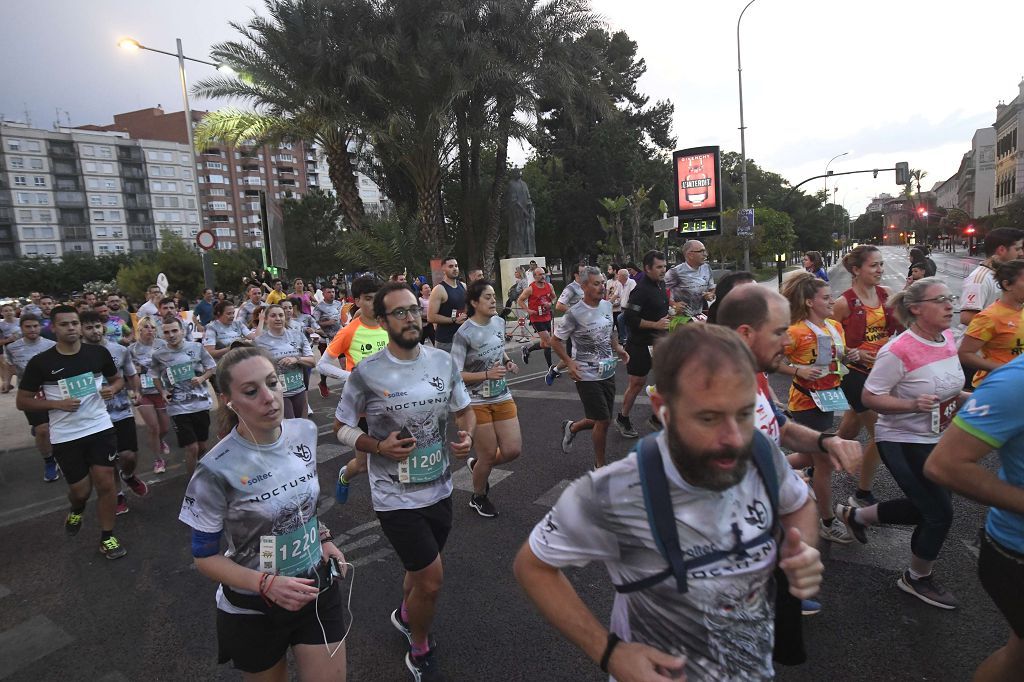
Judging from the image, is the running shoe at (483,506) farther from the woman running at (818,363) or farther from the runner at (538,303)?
the runner at (538,303)

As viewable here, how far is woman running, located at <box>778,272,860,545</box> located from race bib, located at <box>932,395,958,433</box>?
2.05ft

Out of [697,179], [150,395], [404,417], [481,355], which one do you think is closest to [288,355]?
[150,395]

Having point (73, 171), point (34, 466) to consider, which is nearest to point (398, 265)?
point (34, 466)

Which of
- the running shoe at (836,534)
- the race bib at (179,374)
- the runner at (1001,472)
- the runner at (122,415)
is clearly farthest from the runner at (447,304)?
the runner at (1001,472)

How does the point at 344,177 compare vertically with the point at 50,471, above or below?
above

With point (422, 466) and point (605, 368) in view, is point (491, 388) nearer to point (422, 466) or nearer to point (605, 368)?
point (605, 368)

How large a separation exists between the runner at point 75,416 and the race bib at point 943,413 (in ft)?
19.2

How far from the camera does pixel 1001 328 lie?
4152mm

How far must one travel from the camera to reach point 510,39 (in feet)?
63.8

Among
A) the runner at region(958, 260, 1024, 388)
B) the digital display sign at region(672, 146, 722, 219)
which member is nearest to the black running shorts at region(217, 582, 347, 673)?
the runner at region(958, 260, 1024, 388)

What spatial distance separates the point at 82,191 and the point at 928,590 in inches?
4724

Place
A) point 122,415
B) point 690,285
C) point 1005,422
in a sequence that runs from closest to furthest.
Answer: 1. point 1005,422
2. point 122,415
3. point 690,285

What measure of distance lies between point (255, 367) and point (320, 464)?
186 inches

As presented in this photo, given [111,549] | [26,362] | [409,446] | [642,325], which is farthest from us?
[642,325]
